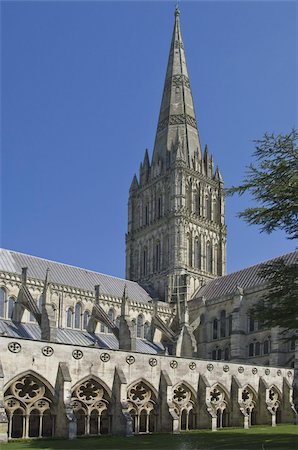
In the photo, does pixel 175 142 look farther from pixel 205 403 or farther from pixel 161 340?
pixel 205 403

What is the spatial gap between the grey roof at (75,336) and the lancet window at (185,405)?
6.78m

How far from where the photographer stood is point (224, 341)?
190ft

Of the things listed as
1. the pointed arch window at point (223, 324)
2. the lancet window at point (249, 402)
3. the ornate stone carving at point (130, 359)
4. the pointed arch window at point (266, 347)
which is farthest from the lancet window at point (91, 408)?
the pointed arch window at point (223, 324)

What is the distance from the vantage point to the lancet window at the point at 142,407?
3475 cm

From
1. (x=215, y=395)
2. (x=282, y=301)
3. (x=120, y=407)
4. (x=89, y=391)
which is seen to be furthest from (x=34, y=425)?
(x=282, y=301)

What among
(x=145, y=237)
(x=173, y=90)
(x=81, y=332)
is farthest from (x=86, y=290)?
(x=173, y=90)

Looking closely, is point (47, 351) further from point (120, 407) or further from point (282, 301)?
point (282, 301)

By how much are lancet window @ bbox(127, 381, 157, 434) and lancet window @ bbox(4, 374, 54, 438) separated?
538cm

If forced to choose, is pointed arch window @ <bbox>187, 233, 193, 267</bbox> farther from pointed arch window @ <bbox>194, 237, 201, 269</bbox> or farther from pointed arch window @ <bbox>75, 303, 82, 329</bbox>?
pointed arch window @ <bbox>75, 303, 82, 329</bbox>

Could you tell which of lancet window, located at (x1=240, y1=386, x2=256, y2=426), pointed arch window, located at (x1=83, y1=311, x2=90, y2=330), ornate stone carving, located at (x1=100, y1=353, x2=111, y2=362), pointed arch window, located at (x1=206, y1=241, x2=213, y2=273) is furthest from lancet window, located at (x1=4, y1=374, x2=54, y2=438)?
pointed arch window, located at (x1=206, y1=241, x2=213, y2=273)

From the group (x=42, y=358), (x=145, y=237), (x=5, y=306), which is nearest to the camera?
(x=42, y=358)

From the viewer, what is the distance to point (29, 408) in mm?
29969

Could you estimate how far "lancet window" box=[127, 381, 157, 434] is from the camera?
34753 millimetres

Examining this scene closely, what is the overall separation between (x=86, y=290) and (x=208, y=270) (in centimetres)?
1947
